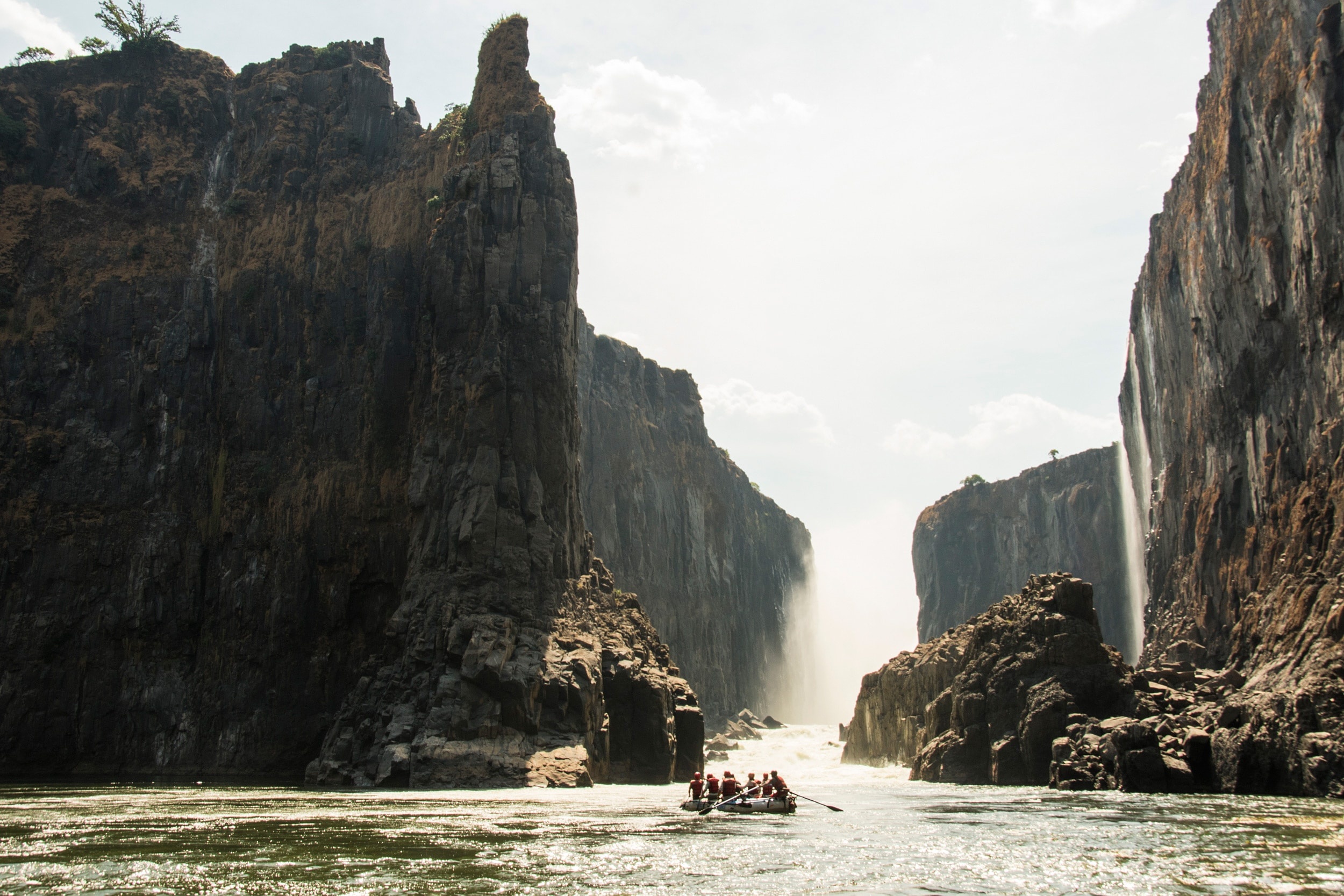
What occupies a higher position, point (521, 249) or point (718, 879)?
point (521, 249)

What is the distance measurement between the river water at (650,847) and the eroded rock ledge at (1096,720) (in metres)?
1.79

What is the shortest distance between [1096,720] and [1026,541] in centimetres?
7457

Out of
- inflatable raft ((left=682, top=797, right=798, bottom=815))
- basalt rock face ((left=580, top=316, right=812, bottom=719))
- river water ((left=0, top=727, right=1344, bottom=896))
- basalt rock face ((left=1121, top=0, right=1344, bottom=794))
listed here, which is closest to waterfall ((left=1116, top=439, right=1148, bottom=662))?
basalt rock face ((left=1121, top=0, right=1344, bottom=794))

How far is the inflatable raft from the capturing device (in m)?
28.1

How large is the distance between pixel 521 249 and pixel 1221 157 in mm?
32825

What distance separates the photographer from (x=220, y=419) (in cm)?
5594

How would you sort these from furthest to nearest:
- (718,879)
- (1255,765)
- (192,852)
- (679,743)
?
1. (679,743)
2. (1255,765)
3. (192,852)
4. (718,879)

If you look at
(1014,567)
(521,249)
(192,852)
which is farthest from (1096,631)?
(1014,567)

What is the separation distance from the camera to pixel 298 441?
54.8 m

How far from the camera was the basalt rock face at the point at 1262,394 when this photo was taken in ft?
103

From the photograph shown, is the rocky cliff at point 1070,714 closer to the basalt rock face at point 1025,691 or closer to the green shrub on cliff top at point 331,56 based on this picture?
the basalt rock face at point 1025,691

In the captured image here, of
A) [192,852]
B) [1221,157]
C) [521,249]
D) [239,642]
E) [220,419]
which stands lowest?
[192,852]

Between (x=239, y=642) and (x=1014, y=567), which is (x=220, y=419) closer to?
(x=239, y=642)

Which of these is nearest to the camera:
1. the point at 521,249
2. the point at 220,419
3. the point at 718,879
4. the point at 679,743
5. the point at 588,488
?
the point at 718,879
